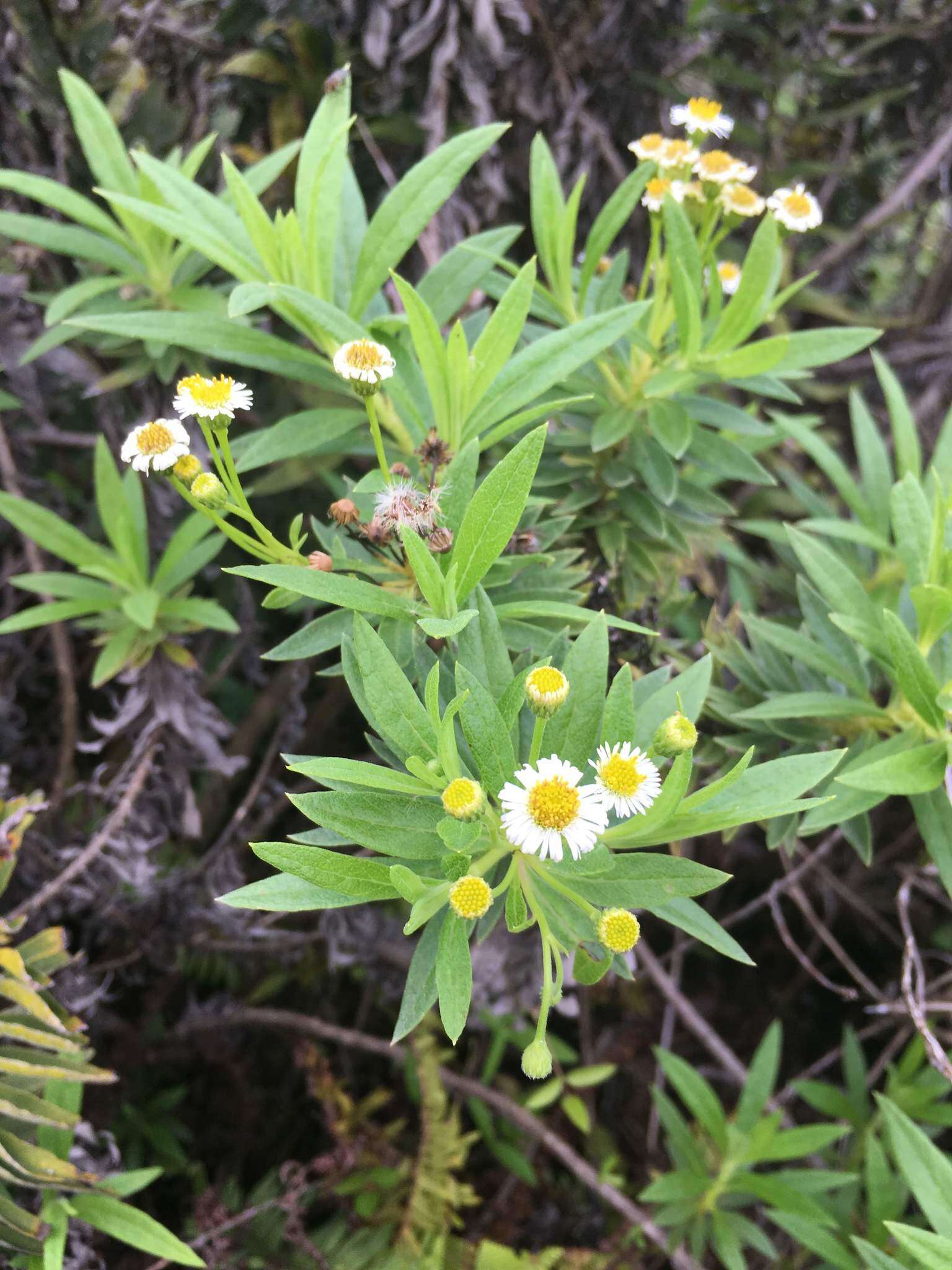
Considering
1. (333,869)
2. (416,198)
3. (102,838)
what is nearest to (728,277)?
(416,198)

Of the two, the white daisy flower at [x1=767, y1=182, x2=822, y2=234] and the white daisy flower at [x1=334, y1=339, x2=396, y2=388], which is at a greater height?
the white daisy flower at [x1=767, y1=182, x2=822, y2=234]

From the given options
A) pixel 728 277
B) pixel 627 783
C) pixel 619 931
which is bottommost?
pixel 619 931

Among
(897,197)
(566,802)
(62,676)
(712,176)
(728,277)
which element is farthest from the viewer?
(897,197)

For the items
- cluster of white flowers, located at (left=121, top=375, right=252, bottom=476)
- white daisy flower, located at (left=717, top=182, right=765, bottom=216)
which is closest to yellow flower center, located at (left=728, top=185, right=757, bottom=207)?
white daisy flower, located at (left=717, top=182, right=765, bottom=216)

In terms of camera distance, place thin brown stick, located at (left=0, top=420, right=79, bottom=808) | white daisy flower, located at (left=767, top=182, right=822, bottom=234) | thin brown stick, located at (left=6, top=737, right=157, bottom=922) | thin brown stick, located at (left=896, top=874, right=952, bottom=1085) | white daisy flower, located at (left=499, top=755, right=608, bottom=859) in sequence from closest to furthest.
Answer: white daisy flower, located at (left=499, top=755, right=608, bottom=859) → thin brown stick, located at (left=896, top=874, right=952, bottom=1085) → white daisy flower, located at (left=767, top=182, right=822, bottom=234) → thin brown stick, located at (left=6, top=737, right=157, bottom=922) → thin brown stick, located at (left=0, top=420, right=79, bottom=808)

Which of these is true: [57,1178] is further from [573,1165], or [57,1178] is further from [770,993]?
[770,993]

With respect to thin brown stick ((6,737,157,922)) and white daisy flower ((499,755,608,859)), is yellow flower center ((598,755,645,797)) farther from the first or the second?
thin brown stick ((6,737,157,922))

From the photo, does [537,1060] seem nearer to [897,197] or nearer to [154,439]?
[154,439]
